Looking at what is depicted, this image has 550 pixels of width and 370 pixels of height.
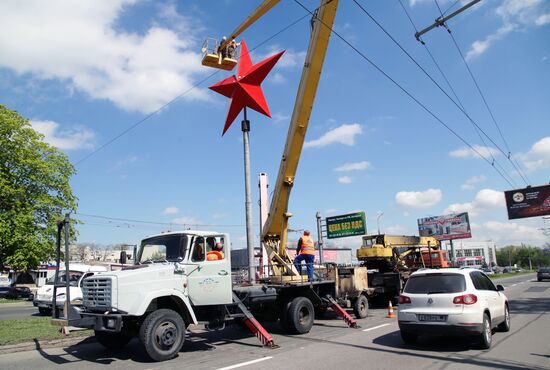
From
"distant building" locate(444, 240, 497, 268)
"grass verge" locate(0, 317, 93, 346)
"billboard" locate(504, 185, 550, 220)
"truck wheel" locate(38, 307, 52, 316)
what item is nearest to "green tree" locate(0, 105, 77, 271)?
"truck wheel" locate(38, 307, 52, 316)

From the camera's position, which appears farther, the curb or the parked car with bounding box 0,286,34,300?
the parked car with bounding box 0,286,34,300

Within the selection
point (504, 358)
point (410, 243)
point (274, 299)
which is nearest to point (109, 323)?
point (274, 299)

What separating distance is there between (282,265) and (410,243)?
34.2 feet

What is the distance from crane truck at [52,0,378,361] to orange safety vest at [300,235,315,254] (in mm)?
605

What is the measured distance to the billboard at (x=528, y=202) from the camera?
4322 centimetres

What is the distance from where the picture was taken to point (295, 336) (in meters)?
10.9

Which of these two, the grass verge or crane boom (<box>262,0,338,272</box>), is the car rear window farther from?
the grass verge

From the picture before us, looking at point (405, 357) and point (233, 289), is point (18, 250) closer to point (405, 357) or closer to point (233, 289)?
point (233, 289)

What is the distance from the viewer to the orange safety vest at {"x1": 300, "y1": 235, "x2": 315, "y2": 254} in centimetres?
1295

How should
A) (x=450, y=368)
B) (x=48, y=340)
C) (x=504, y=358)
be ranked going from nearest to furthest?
1. (x=450, y=368)
2. (x=504, y=358)
3. (x=48, y=340)

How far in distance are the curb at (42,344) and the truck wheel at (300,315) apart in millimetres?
4974

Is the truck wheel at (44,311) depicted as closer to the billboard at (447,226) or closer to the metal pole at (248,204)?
the metal pole at (248,204)

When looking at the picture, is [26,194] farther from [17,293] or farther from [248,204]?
[248,204]

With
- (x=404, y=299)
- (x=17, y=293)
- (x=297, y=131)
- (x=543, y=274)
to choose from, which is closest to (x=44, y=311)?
(x=297, y=131)
